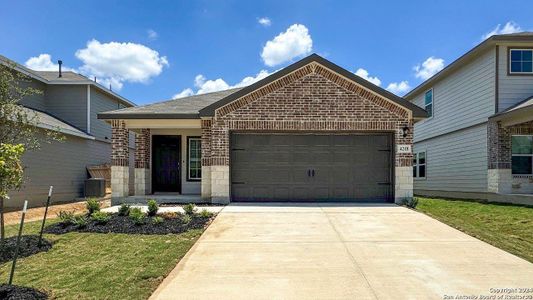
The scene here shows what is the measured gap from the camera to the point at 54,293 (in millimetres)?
4891

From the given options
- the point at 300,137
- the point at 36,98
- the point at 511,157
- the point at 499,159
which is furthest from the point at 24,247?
the point at 511,157

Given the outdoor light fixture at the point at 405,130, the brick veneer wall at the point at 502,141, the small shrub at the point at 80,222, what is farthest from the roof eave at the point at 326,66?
the small shrub at the point at 80,222

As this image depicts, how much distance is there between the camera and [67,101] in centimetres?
1952

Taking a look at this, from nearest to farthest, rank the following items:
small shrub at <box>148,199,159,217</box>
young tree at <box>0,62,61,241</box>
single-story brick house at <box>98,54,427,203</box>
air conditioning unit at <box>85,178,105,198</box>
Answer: young tree at <box>0,62,61,241</box>, small shrub at <box>148,199,159,217</box>, single-story brick house at <box>98,54,427,203</box>, air conditioning unit at <box>85,178,105,198</box>

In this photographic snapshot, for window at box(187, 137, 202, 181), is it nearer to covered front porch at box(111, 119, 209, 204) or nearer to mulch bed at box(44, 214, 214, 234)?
covered front porch at box(111, 119, 209, 204)

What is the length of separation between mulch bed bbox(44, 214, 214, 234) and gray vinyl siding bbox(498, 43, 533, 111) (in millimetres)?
12677

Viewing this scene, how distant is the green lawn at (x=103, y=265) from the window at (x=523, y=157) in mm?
13292

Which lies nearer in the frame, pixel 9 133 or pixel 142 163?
pixel 9 133

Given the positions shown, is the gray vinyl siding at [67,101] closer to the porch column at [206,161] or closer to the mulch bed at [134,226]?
the porch column at [206,161]

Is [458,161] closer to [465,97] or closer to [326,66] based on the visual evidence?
[465,97]

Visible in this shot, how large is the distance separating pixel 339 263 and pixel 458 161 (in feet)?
47.6

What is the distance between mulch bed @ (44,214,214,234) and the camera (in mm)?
8500

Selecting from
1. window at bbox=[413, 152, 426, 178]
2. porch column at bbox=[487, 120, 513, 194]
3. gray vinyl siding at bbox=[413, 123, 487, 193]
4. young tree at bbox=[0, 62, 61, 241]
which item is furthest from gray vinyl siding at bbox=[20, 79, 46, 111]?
window at bbox=[413, 152, 426, 178]

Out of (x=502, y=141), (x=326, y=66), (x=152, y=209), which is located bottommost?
(x=152, y=209)
